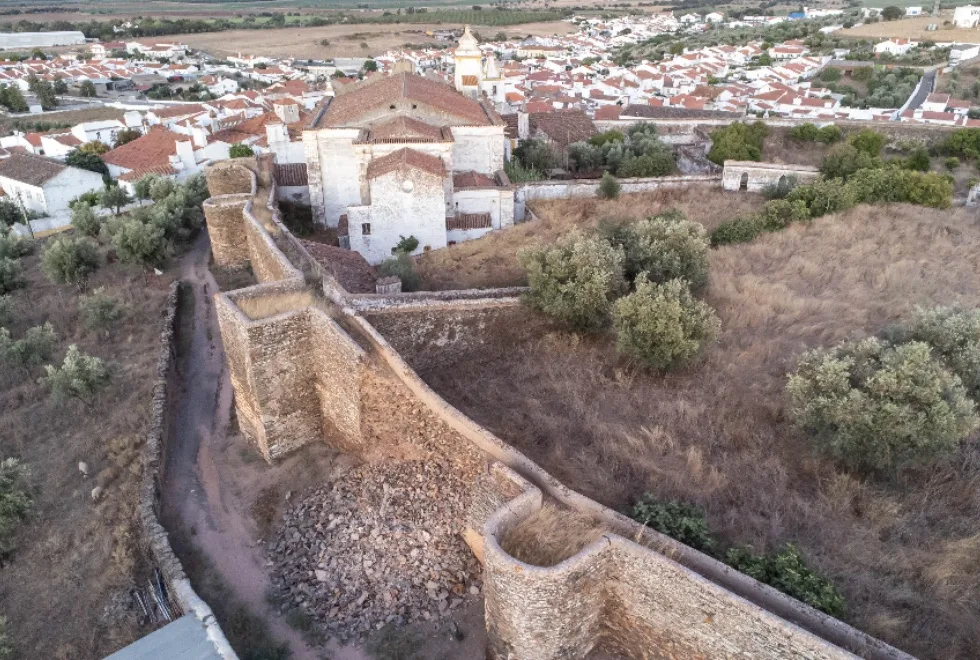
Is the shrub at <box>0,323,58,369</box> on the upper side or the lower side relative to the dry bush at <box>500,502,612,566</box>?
lower

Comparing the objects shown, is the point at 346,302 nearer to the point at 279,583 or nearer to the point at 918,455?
the point at 279,583

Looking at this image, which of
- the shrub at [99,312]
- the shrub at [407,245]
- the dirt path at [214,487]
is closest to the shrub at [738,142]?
the shrub at [407,245]

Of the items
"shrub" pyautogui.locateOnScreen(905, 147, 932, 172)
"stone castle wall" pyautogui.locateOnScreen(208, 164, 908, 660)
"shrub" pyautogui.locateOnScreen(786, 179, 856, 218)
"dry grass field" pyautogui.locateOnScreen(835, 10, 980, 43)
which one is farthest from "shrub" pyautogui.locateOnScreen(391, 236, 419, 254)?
"dry grass field" pyautogui.locateOnScreen(835, 10, 980, 43)

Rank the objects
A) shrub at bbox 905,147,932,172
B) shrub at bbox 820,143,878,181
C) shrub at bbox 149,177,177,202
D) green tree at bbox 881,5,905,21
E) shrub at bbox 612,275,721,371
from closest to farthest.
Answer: shrub at bbox 612,275,721,371 < shrub at bbox 820,143,878,181 < shrub at bbox 905,147,932,172 < shrub at bbox 149,177,177,202 < green tree at bbox 881,5,905,21

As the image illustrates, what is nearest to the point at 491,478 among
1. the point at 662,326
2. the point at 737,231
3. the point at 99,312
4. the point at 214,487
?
the point at 662,326

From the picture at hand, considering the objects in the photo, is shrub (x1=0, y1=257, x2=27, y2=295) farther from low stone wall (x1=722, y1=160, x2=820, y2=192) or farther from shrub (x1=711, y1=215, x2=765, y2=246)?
low stone wall (x1=722, y1=160, x2=820, y2=192)

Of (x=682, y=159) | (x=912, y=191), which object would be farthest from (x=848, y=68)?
(x=912, y=191)

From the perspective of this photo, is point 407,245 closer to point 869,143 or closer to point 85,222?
point 85,222
